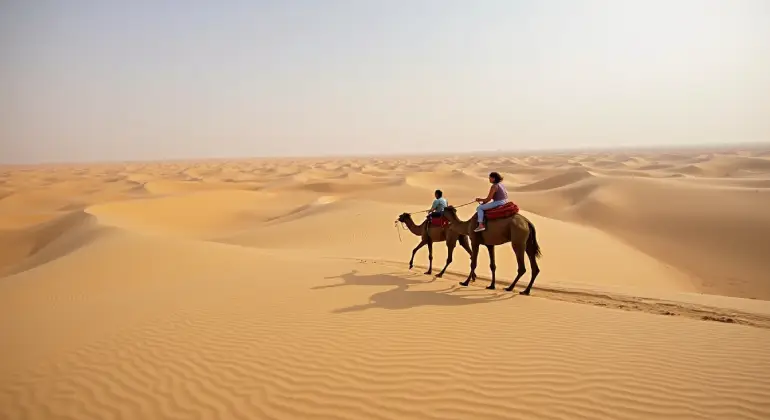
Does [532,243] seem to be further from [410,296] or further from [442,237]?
[410,296]

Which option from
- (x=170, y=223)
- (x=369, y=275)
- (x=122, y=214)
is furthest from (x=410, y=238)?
(x=122, y=214)

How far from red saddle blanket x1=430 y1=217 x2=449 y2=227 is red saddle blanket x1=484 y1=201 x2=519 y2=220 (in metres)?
1.99

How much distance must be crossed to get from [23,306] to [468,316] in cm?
1094

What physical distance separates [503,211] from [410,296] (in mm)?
2919

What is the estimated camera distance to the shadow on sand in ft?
28.7

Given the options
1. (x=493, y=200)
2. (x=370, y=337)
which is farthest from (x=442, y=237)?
(x=370, y=337)

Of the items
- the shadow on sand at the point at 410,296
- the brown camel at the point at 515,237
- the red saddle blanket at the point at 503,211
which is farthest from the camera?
the red saddle blanket at the point at 503,211

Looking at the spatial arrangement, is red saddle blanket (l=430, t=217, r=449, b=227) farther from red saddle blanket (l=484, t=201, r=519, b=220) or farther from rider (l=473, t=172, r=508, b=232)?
red saddle blanket (l=484, t=201, r=519, b=220)

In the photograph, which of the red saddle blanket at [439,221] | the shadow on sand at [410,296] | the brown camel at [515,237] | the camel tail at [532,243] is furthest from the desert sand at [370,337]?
the red saddle blanket at [439,221]

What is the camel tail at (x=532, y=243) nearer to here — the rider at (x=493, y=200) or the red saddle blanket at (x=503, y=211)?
the red saddle blanket at (x=503, y=211)

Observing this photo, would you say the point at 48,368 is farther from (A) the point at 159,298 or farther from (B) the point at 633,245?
(B) the point at 633,245

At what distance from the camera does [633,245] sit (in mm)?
21391

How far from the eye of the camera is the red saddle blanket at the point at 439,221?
11.8m

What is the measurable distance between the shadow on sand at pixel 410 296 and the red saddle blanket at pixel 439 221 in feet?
5.48
